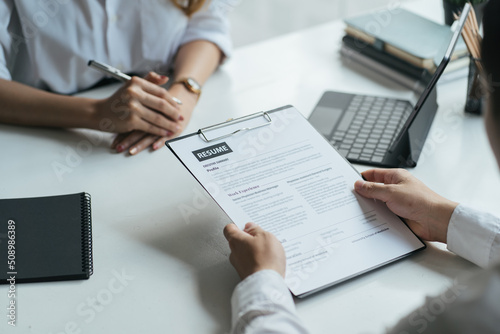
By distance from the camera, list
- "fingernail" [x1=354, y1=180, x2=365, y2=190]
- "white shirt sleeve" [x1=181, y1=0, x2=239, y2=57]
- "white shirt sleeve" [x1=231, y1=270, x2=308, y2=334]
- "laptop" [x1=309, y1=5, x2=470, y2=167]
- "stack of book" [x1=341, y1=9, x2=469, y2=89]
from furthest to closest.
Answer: "white shirt sleeve" [x1=181, y1=0, x2=239, y2=57] → "stack of book" [x1=341, y1=9, x2=469, y2=89] → "laptop" [x1=309, y1=5, x2=470, y2=167] → "fingernail" [x1=354, y1=180, x2=365, y2=190] → "white shirt sleeve" [x1=231, y1=270, x2=308, y2=334]

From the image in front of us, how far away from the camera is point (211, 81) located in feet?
4.68

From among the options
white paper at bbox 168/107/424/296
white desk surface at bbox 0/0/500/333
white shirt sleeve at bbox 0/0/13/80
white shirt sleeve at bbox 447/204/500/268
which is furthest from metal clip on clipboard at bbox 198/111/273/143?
white shirt sleeve at bbox 0/0/13/80

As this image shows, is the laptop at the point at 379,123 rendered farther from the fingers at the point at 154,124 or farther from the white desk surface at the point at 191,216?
the fingers at the point at 154,124

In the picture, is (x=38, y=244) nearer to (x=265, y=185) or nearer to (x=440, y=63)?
(x=265, y=185)

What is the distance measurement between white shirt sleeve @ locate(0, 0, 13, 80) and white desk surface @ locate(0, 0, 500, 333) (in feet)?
0.50

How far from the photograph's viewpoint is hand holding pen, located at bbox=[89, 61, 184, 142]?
118 cm

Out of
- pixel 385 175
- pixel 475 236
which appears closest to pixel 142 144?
pixel 385 175

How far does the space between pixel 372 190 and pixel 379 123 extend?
12.2 inches

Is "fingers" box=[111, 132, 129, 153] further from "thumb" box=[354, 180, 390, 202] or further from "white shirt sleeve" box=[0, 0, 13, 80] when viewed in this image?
"thumb" box=[354, 180, 390, 202]

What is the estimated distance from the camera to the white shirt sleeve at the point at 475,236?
87 cm

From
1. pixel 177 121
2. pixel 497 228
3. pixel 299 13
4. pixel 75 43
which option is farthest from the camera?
pixel 299 13

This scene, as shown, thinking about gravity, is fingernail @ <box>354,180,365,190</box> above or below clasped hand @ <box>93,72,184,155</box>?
above

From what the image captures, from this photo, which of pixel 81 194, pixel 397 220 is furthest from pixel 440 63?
pixel 81 194

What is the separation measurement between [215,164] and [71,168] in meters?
0.33
